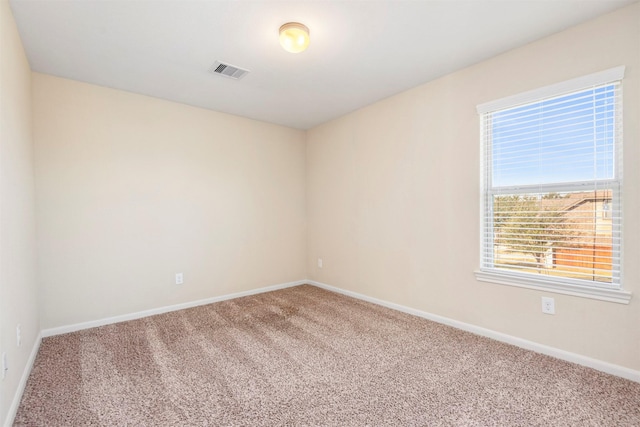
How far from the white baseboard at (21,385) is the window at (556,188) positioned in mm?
3392

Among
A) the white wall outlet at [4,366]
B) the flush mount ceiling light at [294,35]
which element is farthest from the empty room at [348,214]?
the white wall outlet at [4,366]

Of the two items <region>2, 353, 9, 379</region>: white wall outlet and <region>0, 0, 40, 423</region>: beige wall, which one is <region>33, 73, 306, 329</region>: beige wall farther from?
<region>2, 353, 9, 379</region>: white wall outlet

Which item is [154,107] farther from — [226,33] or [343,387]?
[343,387]

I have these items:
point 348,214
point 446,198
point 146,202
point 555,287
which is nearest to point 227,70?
point 146,202

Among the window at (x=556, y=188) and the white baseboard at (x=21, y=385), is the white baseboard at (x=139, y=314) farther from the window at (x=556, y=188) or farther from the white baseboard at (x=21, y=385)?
the window at (x=556, y=188)

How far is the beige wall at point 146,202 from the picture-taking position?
283 centimetres

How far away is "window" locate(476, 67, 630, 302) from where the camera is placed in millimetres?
2086

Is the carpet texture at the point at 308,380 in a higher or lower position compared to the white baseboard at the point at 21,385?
lower

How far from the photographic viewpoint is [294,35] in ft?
6.95

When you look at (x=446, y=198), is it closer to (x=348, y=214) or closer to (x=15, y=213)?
(x=348, y=214)

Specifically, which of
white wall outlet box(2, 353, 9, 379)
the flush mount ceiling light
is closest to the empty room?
the flush mount ceiling light

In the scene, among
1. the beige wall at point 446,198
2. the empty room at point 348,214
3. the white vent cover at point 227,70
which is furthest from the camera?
the white vent cover at point 227,70

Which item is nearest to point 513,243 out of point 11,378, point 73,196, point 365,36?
point 365,36

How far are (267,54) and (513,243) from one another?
269 cm
